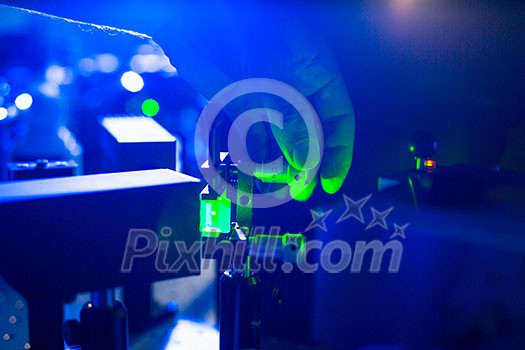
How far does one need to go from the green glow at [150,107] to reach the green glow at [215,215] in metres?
0.63

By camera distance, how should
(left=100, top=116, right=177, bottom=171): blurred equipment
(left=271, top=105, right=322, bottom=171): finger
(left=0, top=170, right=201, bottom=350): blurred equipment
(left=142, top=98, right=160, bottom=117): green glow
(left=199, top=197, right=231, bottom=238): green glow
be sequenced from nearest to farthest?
(left=0, top=170, right=201, bottom=350): blurred equipment
(left=199, top=197, right=231, bottom=238): green glow
(left=100, top=116, right=177, bottom=171): blurred equipment
(left=271, top=105, right=322, bottom=171): finger
(left=142, top=98, right=160, bottom=117): green glow

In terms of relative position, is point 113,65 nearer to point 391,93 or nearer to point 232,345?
point 391,93

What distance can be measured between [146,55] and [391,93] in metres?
0.82

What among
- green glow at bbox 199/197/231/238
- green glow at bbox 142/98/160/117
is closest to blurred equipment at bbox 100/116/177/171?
green glow at bbox 199/197/231/238

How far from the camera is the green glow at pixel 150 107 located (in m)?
1.18

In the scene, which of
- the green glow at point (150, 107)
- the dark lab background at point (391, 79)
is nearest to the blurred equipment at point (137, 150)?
the dark lab background at point (391, 79)

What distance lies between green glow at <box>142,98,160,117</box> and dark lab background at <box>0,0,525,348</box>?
78 mm

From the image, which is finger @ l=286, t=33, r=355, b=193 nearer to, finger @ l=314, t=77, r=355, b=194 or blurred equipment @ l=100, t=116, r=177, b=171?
finger @ l=314, t=77, r=355, b=194

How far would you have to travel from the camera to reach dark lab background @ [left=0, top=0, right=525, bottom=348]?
92 centimetres

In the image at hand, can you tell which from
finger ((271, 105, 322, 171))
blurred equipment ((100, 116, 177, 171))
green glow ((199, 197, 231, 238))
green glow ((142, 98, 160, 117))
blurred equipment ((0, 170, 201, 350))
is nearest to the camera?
blurred equipment ((0, 170, 201, 350))

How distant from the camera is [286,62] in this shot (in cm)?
96

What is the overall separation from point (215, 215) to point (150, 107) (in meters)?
0.69

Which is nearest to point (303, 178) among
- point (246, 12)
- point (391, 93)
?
point (391, 93)

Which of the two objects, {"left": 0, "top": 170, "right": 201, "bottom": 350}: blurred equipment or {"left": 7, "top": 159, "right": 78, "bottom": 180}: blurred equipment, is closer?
{"left": 0, "top": 170, "right": 201, "bottom": 350}: blurred equipment
